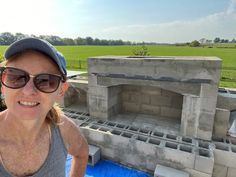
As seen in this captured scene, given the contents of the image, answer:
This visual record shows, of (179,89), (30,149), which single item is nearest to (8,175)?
(30,149)

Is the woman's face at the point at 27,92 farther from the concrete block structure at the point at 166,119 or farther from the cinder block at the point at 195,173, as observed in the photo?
the cinder block at the point at 195,173

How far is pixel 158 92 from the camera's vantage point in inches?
240

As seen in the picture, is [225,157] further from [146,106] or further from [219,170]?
[146,106]

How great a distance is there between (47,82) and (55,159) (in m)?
0.65

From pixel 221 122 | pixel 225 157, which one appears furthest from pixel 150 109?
pixel 225 157

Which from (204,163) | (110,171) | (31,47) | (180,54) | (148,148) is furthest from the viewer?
(180,54)

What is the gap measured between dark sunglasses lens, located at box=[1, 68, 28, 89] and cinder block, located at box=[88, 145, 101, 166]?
4359 millimetres

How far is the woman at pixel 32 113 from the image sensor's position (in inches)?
46.2

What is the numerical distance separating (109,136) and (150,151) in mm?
1236

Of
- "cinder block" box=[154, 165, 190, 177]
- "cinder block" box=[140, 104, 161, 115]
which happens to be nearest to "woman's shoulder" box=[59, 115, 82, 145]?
"cinder block" box=[154, 165, 190, 177]

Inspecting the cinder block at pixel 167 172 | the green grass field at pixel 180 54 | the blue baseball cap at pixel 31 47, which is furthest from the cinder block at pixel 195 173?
the green grass field at pixel 180 54

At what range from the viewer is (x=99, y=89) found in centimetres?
586

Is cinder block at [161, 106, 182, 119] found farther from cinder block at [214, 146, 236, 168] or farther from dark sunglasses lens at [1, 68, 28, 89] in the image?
dark sunglasses lens at [1, 68, 28, 89]

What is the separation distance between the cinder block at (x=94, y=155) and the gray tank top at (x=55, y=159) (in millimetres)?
3750
